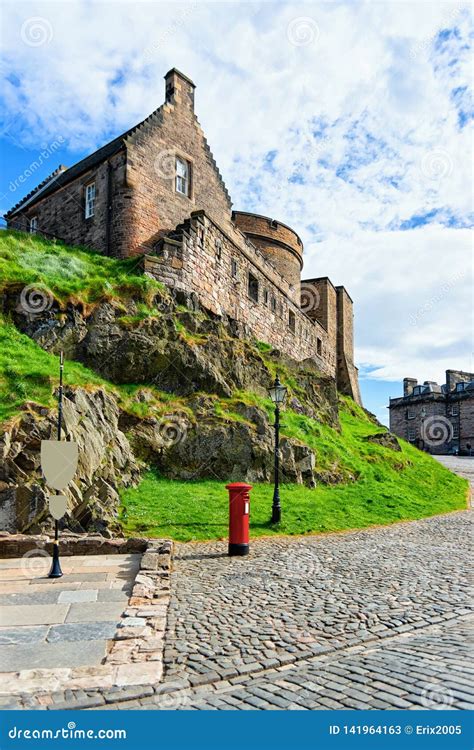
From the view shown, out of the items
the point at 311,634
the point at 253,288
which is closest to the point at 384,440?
the point at 253,288

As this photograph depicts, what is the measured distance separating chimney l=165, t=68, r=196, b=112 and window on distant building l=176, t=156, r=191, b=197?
8.06 feet

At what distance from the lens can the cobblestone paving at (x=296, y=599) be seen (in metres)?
5.36

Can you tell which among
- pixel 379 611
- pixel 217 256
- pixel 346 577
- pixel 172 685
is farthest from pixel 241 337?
pixel 172 685

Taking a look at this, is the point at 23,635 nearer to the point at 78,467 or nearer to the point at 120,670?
the point at 120,670

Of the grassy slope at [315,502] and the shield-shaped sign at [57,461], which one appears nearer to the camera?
the shield-shaped sign at [57,461]

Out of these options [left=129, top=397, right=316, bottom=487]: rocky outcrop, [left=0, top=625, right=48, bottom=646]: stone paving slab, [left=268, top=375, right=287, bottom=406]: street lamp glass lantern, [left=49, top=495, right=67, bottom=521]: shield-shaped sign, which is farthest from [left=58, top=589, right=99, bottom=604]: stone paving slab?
[left=268, top=375, right=287, bottom=406]: street lamp glass lantern

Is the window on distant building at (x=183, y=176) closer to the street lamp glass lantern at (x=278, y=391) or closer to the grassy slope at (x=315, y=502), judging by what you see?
the grassy slope at (x=315, y=502)

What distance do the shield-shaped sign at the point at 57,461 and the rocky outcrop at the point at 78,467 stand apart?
7.62 ft

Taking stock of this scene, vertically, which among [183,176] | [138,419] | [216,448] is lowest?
[216,448]

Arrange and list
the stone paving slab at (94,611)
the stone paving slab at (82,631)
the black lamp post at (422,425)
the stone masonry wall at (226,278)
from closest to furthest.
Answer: the stone paving slab at (82,631), the stone paving slab at (94,611), the stone masonry wall at (226,278), the black lamp post at (422,425)

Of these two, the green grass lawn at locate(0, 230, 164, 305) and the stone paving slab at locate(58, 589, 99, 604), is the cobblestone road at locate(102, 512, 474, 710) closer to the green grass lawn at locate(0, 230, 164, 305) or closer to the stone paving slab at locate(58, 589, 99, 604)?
the stone paving slab at locate(58, 589, 99, 604)

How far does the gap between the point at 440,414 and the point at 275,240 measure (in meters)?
46.1

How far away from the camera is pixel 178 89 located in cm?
2366

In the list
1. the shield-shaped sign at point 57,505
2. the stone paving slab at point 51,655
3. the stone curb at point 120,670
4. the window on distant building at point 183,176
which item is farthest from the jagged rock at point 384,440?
the stone paving slab at point 51,655
